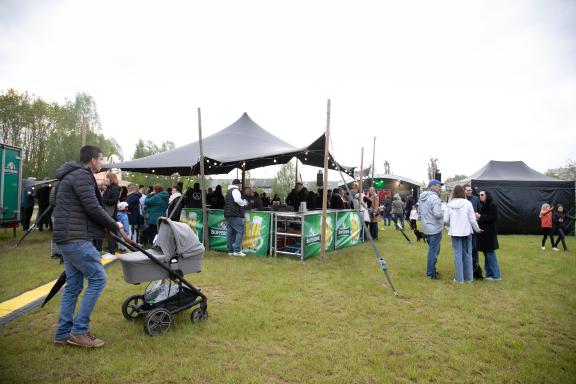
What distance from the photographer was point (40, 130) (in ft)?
108

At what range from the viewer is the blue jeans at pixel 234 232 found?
801 cm

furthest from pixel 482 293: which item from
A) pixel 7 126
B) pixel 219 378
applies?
pixel 7 126

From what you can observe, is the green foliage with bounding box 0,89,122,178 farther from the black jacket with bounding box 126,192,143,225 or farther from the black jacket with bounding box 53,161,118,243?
the black jacket with bounding box 53,161,118,243

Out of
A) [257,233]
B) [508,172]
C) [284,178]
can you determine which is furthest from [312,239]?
[284,178]

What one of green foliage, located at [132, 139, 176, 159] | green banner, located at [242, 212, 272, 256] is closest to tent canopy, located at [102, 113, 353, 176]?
green banner, located at [242, 212, 272, 256]

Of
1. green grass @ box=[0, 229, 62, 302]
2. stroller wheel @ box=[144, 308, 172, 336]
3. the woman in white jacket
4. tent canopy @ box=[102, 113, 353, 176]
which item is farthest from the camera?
tent canopy @ box=[102, 113, 353, 176]

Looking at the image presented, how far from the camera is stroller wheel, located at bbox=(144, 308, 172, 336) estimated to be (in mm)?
3549

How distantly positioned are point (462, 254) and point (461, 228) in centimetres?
62

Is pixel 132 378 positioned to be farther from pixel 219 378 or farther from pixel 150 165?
pixel 150 165

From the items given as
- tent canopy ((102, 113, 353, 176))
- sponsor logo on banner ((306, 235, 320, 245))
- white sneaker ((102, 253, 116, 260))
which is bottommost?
white sneaker ((102, 253, 116, 260))

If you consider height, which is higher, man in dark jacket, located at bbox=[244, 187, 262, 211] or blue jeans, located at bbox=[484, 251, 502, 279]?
man in dark jacket, located at bbox=[244, 187, 262, 211]

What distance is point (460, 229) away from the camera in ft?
19.3

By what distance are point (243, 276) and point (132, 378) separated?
3482 millimetres

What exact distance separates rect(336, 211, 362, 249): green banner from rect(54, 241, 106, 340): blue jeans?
7020 millimetres
